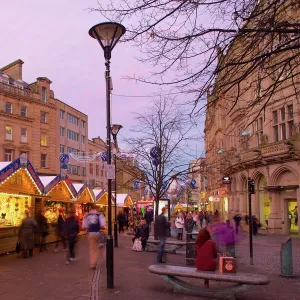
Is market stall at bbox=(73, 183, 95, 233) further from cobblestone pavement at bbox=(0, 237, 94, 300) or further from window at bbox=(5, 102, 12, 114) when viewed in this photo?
window at bbox=(5, 102, 12, 114)

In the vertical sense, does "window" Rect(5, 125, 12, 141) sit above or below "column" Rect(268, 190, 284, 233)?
above

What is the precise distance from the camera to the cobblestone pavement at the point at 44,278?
8352 millimetres

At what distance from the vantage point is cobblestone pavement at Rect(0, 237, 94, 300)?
8352mm

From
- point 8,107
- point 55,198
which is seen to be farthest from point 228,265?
point 8,107

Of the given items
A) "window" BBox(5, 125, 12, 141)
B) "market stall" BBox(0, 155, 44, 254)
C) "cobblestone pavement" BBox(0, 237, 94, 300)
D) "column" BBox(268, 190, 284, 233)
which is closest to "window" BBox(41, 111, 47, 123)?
"window" BBox(5, 125, 12, 141)

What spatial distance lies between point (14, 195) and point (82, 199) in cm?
997

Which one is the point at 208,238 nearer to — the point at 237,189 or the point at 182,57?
the point at 182,57

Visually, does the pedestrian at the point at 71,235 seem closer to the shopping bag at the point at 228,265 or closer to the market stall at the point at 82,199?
the shopping bag at the point at 228,265

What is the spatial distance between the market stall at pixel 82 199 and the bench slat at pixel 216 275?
56.7 feet

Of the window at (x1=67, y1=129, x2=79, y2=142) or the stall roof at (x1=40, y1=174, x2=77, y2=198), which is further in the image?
the window at (x1=67, y1=129, x2=79, y2=142)

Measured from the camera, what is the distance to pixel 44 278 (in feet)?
33.5

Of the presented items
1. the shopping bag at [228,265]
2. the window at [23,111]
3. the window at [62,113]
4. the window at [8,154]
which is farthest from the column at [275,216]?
the window at [62,113]

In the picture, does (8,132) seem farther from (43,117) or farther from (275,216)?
(275,216)

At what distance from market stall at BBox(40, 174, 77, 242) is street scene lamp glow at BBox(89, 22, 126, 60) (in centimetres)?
1162
